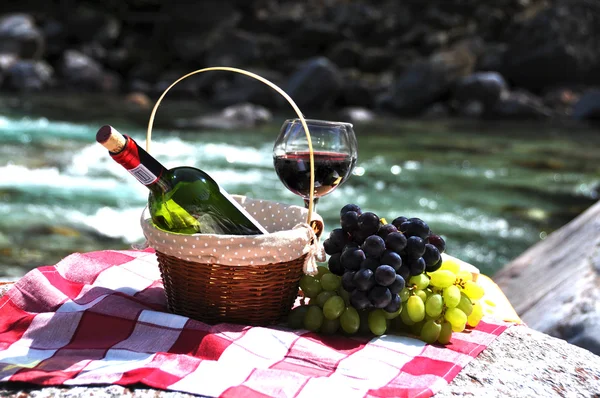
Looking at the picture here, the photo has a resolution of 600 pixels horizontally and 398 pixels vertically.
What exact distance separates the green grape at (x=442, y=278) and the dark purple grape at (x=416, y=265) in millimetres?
63

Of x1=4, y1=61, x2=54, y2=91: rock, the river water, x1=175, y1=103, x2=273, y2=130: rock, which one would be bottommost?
the river water

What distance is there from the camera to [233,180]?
6594 mm

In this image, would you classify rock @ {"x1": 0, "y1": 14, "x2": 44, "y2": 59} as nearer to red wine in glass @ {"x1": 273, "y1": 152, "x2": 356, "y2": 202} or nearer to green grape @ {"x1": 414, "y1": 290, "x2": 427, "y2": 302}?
red wine in glass @ {"x1": 273, "y1": 152, "x2": 356, "y2": 202}

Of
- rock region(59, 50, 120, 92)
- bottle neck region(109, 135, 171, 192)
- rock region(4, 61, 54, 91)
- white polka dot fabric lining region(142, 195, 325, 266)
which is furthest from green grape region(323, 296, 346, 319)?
rock region(59, 50, 120, 92)

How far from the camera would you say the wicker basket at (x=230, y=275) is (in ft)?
4.62

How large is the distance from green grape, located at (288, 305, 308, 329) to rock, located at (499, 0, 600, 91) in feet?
49.7

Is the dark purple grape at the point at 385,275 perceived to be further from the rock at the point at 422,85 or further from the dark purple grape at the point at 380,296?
the rock at the point at 422,85

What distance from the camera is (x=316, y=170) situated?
66.1 inches

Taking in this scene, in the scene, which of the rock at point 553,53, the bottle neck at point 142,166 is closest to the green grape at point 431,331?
the bottle neck at point 142,166

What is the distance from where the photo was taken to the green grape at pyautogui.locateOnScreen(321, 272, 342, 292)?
1553mm

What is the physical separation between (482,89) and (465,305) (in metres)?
13.4

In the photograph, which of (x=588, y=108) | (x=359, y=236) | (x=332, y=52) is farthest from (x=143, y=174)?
(x=332, y=52)

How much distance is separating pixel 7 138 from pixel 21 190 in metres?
2.55

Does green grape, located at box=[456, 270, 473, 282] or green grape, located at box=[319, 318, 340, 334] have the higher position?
green grape, located at box=[456, 270, 473, 282]
